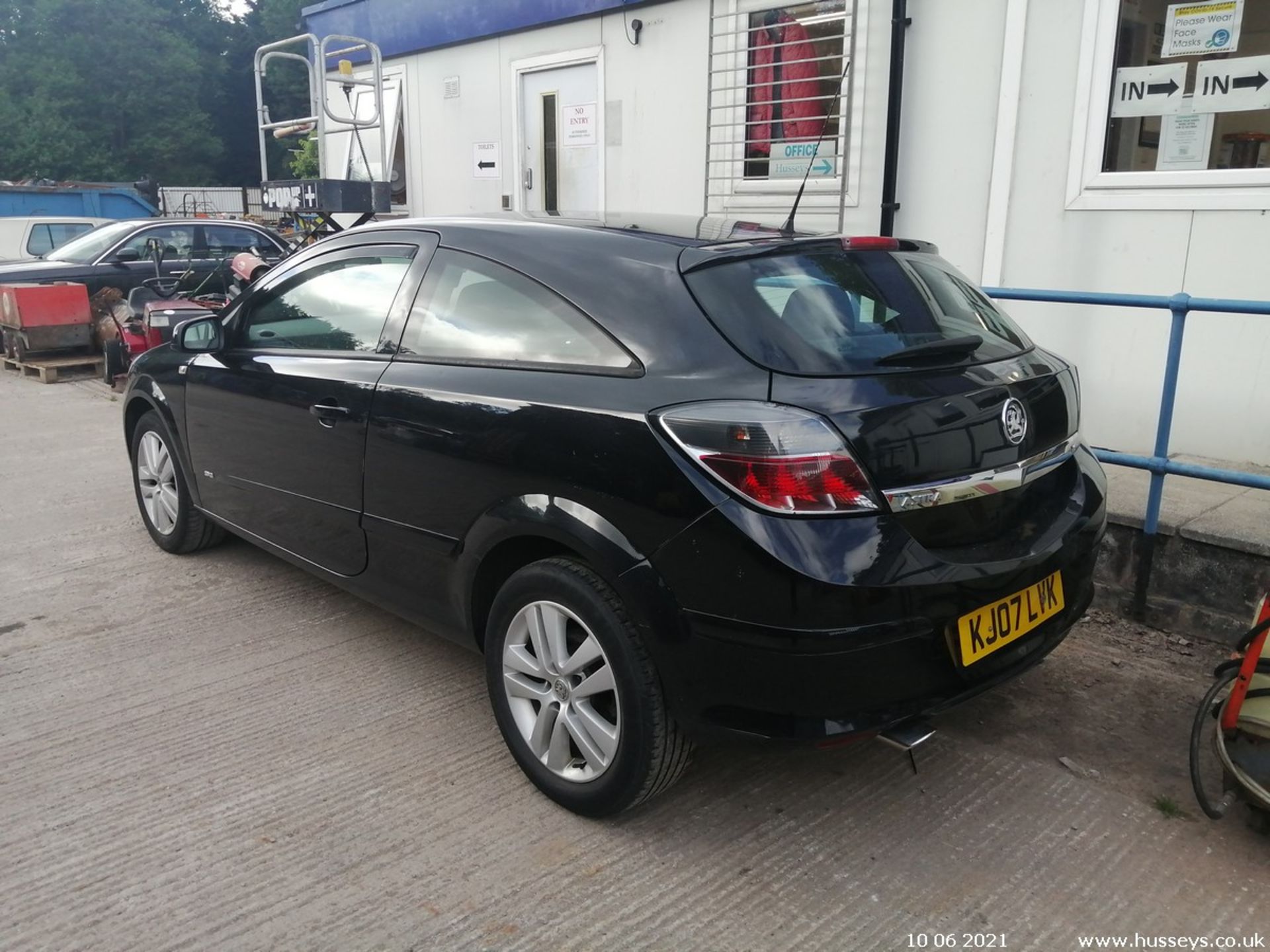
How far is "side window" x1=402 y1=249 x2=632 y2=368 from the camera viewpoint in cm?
277

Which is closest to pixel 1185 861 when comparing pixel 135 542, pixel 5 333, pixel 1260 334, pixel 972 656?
pixel 972 656

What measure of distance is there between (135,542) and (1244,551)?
495 centimetres

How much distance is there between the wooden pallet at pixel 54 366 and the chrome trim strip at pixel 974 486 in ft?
32.5

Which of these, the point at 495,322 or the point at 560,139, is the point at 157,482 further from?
the point at 560,139

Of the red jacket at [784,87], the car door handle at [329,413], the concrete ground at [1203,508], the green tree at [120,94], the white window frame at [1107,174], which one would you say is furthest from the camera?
the green tree at [120,94]

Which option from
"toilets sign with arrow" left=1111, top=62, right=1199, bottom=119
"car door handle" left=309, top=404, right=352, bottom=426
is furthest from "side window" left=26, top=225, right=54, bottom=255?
"toilets sign with arrow" left=1111, top=62, right=1199, bottom=119

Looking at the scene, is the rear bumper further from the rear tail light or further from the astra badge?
the astra badge

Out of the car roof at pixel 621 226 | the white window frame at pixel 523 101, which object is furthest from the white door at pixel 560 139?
the car roof at pixel 621 226

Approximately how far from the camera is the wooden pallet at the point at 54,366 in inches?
398

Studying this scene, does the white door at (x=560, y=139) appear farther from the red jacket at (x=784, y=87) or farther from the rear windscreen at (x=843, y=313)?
the rear windscreen at (x=843, y=313)

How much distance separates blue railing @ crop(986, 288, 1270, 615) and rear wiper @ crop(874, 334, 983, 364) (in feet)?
4.39

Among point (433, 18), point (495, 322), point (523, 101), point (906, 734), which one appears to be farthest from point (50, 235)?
point (906, 734)

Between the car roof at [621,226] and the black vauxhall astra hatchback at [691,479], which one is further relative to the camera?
the car roof at [621,226]

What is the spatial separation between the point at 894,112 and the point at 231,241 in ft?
27.9
